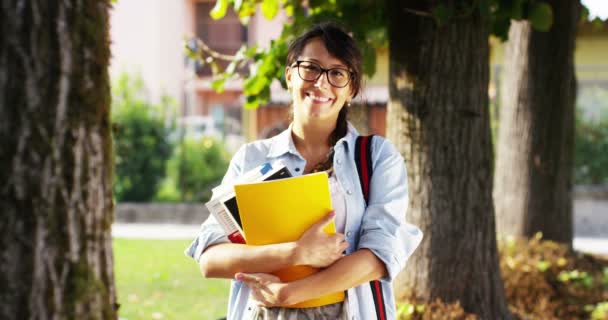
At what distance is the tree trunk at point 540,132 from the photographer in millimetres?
7027

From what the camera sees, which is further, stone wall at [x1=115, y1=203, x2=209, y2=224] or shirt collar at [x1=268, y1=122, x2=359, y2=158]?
stone wall at [x1=115, y1=203, x2=209, y2=224]

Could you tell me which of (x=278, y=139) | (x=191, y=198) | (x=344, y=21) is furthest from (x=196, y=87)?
(x=278, y=139)

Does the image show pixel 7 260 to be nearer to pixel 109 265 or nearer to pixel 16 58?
pixel 109 265

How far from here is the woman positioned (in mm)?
2330

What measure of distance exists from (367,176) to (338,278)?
0.40 metres

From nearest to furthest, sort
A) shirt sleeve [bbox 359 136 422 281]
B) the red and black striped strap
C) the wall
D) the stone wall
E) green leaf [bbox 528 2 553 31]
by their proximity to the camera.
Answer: shirt sleeve [bbox 359 136 422 281], the red and black striped strap, green leaf [bbox 528 2 553 31], the stone wall, the wall

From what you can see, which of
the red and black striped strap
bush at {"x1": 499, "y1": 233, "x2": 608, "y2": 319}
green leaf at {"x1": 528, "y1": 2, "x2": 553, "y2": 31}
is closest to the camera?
the red and black striped strap

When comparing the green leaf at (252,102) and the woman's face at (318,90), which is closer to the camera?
the woman's face at (318,90)

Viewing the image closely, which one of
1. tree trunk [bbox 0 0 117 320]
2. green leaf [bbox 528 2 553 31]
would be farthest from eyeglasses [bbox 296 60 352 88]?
green leaf [bbox 528 2 553 31]

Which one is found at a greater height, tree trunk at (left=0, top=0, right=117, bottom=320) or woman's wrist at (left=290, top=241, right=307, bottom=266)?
tree trunk at (left=0, top=0, right=117, bottom=320)

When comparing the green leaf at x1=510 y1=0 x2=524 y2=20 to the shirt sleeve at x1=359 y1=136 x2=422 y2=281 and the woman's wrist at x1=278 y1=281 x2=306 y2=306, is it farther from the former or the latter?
A: the woman's wrist at x1=278 y1=281 x2=306 y2=306

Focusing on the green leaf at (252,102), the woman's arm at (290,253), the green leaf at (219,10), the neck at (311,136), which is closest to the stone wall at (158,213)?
the green leaf at (252,102)

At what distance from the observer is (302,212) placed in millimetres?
2332

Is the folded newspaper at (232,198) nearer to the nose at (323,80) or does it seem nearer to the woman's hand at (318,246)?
the woman's hand at (318,246)
